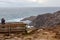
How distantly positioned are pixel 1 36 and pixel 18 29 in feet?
4.84

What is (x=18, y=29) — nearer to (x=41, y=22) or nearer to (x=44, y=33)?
(x=44, y=33)

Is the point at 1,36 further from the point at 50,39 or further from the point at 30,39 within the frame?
the point at 50,39

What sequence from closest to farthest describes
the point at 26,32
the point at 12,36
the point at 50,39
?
the point at 50,39
the point at 12,36
the point at 26,32

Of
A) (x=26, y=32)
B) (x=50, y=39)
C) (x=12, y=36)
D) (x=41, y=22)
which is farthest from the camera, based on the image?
(x=41, y=22)

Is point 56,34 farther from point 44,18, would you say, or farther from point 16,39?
point 44,18

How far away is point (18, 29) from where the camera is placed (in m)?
15.8

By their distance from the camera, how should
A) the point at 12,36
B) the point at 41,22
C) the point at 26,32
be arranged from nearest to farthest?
the point at 12,36
the point at 26,32
the point at 41,22

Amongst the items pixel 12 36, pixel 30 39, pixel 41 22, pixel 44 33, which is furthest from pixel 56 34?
pixel 41 22

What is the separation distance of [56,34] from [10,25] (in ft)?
11.8

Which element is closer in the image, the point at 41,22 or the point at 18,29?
the point at 18,29

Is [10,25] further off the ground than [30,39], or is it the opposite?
[10,25]

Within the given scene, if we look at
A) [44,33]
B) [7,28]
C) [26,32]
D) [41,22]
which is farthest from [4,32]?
[41,22]

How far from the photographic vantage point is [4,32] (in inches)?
619

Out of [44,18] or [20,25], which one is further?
[44,18]
